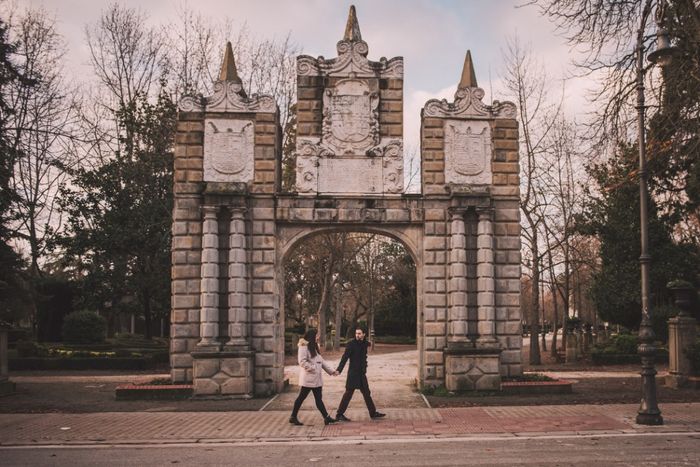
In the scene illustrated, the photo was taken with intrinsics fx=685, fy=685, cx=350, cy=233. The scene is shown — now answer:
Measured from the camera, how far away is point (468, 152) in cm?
1698

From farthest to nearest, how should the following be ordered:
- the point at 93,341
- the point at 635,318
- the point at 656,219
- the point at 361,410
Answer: the point at 93,341
the point at 635,318
the point at 656,219
the point at 361,410

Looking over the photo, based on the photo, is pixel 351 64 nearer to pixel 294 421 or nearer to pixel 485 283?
pixel 485 283

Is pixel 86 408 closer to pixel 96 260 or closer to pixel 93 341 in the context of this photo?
pixel 96 260

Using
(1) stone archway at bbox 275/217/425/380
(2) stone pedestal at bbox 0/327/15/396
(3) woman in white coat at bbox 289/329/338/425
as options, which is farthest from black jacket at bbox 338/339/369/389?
(2) stone pedestal at bbox 0/327/15/396

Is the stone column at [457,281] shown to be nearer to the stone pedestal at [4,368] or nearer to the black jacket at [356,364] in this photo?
the black jacket at [356,364]

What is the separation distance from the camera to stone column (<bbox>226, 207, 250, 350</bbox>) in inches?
631

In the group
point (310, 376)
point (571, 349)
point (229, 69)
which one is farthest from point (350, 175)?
point (571, 349)

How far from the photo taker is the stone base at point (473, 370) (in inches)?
625

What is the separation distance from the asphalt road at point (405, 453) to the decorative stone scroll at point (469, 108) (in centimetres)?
872

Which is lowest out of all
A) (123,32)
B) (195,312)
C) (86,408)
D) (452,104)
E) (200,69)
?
(86,408)

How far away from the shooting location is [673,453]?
376 inches

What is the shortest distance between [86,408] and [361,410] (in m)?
6.07

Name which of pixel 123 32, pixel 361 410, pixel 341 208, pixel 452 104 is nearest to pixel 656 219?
pixel 452 104

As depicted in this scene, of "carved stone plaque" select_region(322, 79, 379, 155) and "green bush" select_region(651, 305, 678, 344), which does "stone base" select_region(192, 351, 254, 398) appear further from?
"green bush" select_region(651, 305, 678, 344)
